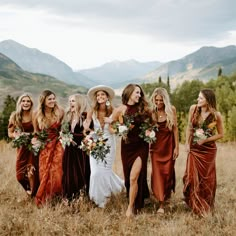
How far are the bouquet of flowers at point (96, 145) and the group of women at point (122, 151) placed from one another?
9.0 inches

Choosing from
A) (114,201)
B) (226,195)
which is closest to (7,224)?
(114,201)

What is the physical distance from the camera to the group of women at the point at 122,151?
671 cm

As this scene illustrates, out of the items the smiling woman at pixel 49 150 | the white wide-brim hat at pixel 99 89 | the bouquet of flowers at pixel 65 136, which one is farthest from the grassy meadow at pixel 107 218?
the white wide-brim hat at pixel 99 89

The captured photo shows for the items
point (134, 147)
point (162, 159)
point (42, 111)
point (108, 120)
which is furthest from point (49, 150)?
point (162, 159)

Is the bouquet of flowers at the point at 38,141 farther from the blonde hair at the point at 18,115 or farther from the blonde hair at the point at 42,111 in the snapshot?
the blonde hair at the point at 18,115

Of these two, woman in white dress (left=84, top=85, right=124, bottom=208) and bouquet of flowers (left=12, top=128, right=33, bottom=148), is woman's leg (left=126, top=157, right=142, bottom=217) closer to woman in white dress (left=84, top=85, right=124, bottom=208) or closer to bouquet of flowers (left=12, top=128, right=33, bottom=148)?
woman in white dress (left=84, top=85, right=124, bottom=208)

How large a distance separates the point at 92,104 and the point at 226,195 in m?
3.38

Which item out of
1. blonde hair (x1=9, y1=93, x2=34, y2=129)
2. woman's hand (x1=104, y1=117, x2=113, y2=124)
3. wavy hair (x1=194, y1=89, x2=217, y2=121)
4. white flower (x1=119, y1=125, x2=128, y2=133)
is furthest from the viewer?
blonde hair (x1=9, y1=93, x2=34, y2=129)

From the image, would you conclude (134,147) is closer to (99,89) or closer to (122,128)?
(122,128)

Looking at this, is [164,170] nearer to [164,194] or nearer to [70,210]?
[164,194]

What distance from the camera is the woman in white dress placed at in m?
7.17

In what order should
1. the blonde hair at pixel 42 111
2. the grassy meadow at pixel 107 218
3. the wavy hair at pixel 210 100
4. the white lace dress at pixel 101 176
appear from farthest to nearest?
1. the blonde hair at pixel 42 111
2. the white lace dress at pixel 101 176
3. the wavy hair at pixel 210 100
4. the grassy meadow at pixel 107 218

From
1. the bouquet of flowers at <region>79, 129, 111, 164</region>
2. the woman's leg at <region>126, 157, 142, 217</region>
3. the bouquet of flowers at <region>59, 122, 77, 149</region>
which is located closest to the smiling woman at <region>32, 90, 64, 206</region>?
the bouquet of flowers at <region>59, 122, 77, 149</region>

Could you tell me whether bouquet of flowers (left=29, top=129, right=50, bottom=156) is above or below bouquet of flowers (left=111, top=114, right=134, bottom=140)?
below
